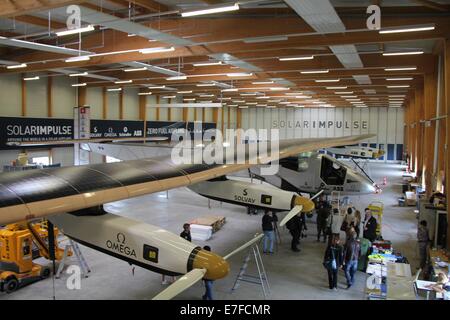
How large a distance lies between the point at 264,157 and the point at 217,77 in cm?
1132

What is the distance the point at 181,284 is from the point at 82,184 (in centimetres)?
234

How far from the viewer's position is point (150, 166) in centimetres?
798

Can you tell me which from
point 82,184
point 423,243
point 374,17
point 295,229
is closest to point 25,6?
point 82,184

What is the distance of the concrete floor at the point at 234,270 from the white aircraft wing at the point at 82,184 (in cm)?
331

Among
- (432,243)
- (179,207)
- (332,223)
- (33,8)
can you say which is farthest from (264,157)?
(179,207)

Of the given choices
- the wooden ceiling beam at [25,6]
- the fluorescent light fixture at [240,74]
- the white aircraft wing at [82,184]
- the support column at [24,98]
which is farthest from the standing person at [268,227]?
the support column at [24,98]

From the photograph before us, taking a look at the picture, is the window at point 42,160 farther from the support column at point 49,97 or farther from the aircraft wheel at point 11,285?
the aircraft wheel at point 11,285

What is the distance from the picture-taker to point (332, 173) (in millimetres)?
16484

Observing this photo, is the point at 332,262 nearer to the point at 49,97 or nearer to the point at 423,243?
the point at 423,243

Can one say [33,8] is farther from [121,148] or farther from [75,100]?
[75,100]

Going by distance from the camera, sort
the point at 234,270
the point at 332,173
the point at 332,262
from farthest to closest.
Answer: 1. the point at 332,173
2. the point at 234,270
3. the point at 332,262

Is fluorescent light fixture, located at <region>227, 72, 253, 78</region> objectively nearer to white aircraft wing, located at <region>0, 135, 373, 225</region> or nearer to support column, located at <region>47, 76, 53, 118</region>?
support column, located at <region>47, 76, 53, 118</region>

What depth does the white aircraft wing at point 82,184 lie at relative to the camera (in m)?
5.24

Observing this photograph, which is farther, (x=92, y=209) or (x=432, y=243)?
(x=432, y=243)
